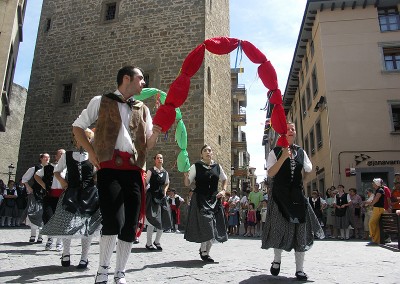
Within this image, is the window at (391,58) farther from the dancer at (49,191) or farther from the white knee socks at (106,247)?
the white knee socks at (106,247)

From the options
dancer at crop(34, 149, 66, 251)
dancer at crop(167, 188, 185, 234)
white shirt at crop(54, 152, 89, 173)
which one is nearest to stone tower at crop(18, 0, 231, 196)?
dancer at crop(167, 188, 185, 234)

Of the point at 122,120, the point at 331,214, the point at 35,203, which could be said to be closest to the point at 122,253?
the point at 122,120

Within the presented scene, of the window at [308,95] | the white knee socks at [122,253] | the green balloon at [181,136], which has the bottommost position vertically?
the white knee socks at [122,253]

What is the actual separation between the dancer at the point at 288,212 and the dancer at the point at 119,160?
1.75 meters

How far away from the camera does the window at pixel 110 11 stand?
757 inches

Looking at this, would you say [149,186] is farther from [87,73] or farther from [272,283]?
[87,73]

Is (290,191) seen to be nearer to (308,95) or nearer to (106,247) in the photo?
(106,247)

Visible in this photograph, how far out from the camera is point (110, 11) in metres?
19.4

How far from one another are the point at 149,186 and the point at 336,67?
41.9 feet

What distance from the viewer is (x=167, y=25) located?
17.5 meters

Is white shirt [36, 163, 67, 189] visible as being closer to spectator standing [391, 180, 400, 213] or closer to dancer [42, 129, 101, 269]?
dancer [42, 129, 101, 269]

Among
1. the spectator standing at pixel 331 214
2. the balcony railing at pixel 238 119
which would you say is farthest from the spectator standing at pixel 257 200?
the balcony railing at pixel 238 119

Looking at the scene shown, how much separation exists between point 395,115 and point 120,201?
16220 millimetres

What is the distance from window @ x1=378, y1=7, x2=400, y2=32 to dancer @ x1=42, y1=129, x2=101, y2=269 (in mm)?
16731
